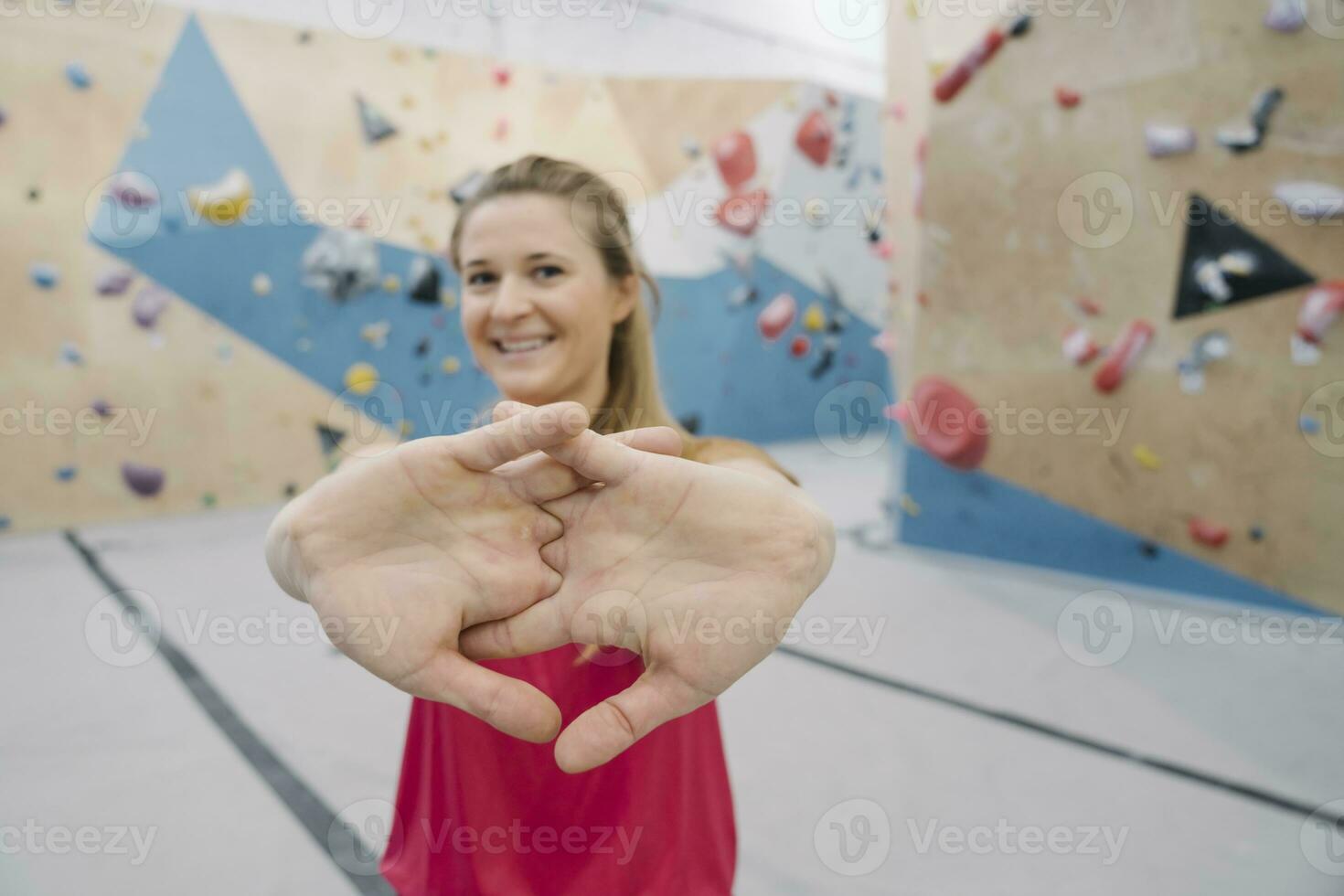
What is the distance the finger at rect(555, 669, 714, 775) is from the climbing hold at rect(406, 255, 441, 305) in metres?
3.52

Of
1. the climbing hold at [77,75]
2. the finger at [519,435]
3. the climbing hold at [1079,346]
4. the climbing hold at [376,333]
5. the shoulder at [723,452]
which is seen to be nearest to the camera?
the finger at [519,435]

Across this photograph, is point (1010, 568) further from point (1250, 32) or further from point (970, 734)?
point (1250, 32)

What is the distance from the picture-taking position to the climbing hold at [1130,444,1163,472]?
2.18 metres

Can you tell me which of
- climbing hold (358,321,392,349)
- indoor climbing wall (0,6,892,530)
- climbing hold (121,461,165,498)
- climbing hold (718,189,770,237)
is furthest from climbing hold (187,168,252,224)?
climbing hold (718,189,770,237)

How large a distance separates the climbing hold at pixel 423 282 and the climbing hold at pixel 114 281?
1092 mm

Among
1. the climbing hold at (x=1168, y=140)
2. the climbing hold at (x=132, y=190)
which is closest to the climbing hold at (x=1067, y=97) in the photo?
the climbing hold at (x=1168, y=140)

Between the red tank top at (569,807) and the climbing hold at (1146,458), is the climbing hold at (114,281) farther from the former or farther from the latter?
the climbing hold at (1146,458)

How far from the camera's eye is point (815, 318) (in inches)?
211

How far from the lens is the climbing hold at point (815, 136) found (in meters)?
4.89

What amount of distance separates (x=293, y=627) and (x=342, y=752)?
746mm

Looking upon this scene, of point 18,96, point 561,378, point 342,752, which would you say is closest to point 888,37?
point 561,378

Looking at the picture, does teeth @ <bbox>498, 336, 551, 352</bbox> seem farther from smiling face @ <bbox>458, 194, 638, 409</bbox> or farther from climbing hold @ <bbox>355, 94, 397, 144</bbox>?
climbing hold @ <bbox>355, 94, 397, 144</bbox>

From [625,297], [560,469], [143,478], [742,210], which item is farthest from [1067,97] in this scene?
[143,478]

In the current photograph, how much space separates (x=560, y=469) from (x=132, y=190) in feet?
11.2
